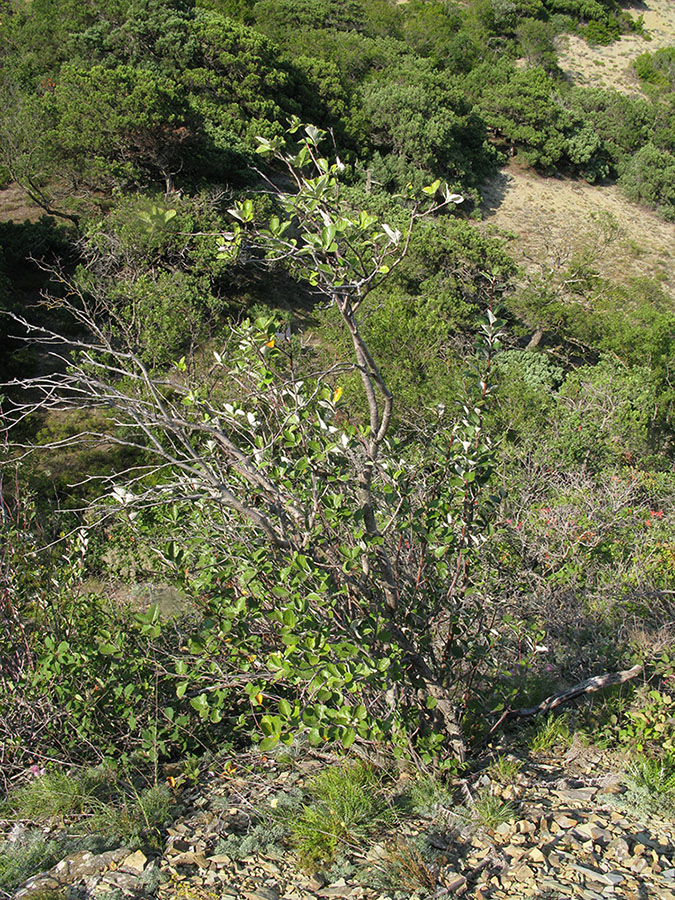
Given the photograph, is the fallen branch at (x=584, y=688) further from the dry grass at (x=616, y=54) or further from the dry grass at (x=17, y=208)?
the dry grass at (x=616, y=54)

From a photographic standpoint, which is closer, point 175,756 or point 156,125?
point 175,756

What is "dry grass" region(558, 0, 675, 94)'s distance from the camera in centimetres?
3709

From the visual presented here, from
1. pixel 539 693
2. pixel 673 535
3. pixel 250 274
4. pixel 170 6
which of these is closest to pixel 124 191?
pixel 250 274

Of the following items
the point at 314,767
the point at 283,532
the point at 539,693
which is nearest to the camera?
the point at 283,532

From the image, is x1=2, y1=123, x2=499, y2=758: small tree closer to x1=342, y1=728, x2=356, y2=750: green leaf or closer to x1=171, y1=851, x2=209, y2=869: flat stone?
x1=342, y1=728, x2=356, y2=750: green leaf

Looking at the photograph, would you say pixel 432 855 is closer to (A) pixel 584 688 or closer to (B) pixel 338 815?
(B) pixel 338 815

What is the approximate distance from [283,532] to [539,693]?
7.33ft

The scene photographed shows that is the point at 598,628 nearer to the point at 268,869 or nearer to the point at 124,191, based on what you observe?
the point at 268,869

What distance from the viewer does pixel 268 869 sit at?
2518 millimetres

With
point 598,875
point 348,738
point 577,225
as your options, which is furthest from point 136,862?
point 577,225

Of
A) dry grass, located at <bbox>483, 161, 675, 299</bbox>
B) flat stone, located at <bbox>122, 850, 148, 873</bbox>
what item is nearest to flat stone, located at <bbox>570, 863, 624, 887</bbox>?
flat stone, located at <bbox>122, 850, 148, 873</bbox>

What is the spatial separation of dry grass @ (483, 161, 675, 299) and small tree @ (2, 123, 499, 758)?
1921 centimetres

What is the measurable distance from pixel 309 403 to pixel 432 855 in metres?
1.77

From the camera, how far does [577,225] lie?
84.4 ft
